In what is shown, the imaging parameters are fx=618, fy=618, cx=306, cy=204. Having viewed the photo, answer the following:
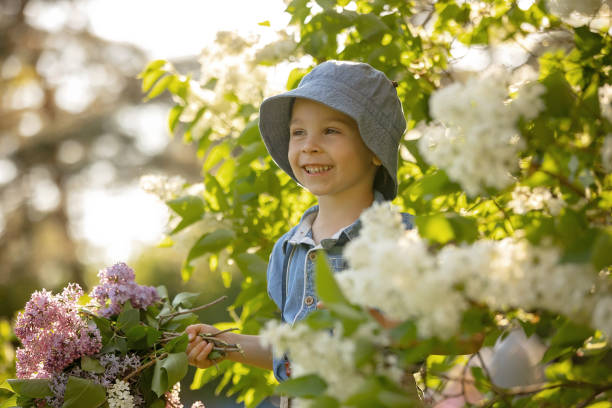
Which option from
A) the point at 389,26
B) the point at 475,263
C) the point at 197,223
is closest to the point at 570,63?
the point at 389,26

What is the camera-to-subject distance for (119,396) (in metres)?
1.19

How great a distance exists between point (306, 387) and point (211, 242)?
110 cm

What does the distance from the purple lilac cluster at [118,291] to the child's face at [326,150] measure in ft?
1.46

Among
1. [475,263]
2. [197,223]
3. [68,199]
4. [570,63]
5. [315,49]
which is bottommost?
[68,199]

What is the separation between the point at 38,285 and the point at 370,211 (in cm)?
890

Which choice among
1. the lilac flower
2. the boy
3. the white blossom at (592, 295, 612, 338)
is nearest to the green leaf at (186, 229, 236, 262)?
the boy

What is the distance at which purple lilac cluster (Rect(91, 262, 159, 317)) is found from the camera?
136 cm

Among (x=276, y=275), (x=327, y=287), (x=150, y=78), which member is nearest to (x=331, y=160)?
(x=276, y=275)

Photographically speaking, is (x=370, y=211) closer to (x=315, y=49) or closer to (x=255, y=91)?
(x=315, y=49)

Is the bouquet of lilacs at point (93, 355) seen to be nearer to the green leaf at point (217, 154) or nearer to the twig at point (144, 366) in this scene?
the twig at point (144, 366)

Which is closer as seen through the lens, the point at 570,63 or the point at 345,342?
the point at 345,342

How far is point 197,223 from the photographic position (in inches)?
74.9

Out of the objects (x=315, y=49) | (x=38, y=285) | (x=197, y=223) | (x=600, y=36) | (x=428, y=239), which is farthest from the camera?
(x=38, y=285)

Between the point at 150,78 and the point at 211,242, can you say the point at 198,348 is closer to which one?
the point at 211,242
